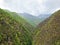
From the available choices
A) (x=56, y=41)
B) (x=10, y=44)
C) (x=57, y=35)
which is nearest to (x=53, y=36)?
(x=57, y=35)

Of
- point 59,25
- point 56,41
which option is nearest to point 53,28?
point 59,25

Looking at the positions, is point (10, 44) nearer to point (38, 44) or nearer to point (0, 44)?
point (0, 44)

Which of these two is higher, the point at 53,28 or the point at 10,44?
the point at 53,28

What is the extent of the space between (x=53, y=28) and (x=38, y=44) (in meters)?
22.9

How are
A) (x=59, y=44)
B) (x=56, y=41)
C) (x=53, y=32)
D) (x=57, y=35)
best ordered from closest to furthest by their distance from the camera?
(x=59, y=44)
(x=56, y=41)
(x=57, y=35)
(x=53, y=32)

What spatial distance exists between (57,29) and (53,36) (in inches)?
591

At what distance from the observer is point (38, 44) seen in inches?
7534

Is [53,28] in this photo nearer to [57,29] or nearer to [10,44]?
[57,29]

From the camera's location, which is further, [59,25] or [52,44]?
[59,25]

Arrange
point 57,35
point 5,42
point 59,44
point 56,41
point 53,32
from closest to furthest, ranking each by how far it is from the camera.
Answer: point 59,44
point 56,41
point 57,35
point 53,32
point 5,42

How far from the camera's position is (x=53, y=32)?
7362 inches

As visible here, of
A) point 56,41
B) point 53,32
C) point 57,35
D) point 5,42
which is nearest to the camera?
point 56,41

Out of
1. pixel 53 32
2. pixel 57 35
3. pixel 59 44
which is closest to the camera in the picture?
pixel 59 44

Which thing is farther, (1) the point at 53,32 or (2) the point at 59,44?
(1) the point at 53,32
